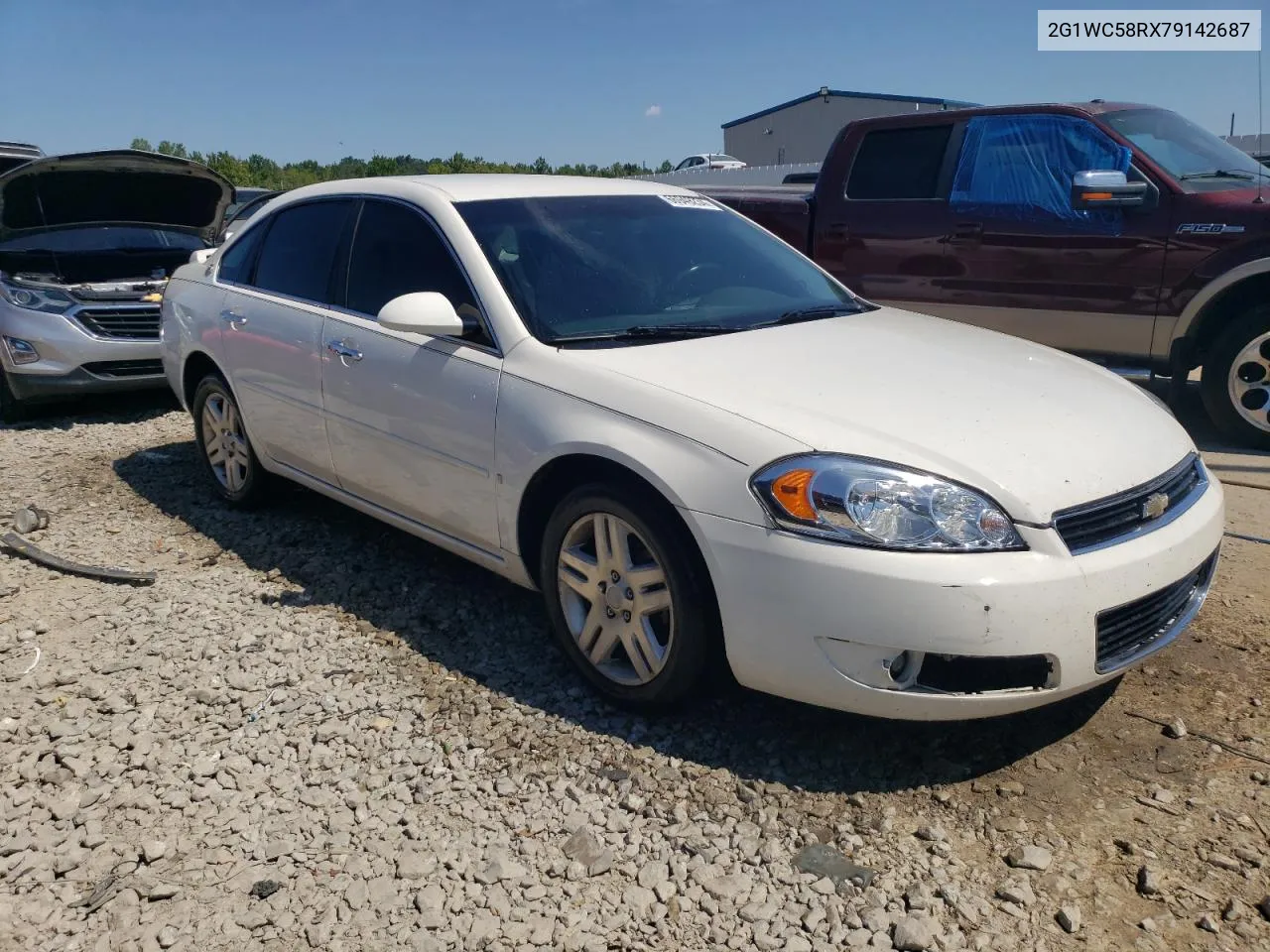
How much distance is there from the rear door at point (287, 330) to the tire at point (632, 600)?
60.5 inches

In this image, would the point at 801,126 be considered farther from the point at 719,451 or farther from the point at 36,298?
the point at 719,451

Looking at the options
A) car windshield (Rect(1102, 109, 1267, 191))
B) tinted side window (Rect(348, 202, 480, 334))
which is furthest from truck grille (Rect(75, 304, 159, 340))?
car windshield (Rect(1102, 109, 1267, 191))

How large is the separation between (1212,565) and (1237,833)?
90 centimetres

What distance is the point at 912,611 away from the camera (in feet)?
8.45

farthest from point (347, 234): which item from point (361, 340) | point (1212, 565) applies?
point (1212, 565)

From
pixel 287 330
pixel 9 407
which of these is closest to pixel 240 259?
pixel 287 330

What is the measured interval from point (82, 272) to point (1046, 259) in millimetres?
6634

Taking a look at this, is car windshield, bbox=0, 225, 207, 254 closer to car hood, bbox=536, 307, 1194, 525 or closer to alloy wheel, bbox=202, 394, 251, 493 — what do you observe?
alloy wheel, bbox=202, 394, 251, 493

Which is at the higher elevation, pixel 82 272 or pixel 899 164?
pixel 899 164

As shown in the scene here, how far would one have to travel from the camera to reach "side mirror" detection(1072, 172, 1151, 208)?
5695mm

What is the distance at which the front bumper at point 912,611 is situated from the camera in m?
2.57

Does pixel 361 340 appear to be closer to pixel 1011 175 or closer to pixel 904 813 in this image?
pixel 904 813

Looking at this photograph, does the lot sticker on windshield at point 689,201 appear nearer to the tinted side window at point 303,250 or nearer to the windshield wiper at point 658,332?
the windshield wiper at point 658,332

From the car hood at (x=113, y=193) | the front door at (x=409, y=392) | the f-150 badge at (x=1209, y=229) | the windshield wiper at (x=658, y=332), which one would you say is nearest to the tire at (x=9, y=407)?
the car hood at (x=113, y=193)
